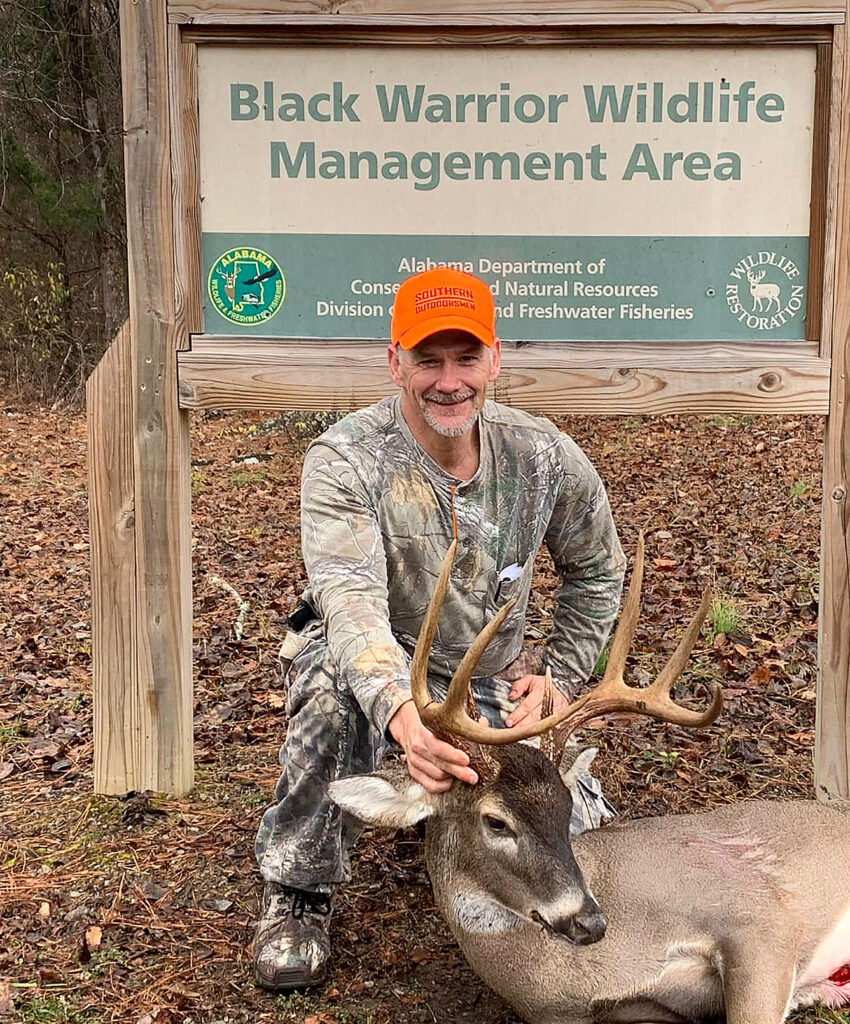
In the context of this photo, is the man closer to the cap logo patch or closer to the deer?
the cap logo patch

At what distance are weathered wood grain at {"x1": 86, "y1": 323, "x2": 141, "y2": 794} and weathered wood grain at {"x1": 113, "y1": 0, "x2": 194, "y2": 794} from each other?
0.03 metres

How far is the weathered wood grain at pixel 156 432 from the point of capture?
4.47 m

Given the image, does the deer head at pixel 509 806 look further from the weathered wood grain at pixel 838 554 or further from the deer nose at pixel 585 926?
the weathered wood grain at pixel 838 554

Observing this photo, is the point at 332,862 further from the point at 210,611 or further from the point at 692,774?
the point at 210,611

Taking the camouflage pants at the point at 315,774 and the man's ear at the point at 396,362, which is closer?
the camouflage pants at the point at 315,774

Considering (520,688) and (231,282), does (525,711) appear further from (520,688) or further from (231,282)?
(231,282)

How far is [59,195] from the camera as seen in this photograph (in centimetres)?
1592

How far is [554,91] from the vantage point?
4438 millimetres

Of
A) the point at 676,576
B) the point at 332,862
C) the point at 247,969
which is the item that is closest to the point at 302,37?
the point at 332,862

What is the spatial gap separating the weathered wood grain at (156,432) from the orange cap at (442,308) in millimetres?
1106

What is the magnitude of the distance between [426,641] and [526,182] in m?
2.22

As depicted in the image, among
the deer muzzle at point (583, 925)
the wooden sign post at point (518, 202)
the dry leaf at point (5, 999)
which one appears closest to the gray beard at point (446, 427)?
the wooden sign post at point (518, 202)

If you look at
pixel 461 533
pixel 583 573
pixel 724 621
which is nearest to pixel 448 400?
pixel 461 533

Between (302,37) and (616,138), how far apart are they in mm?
1186
